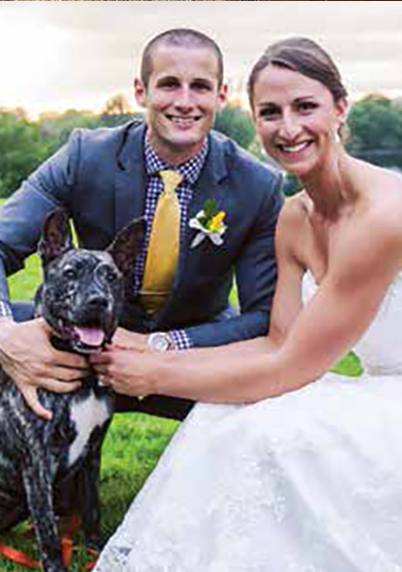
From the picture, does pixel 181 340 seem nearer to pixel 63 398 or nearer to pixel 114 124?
pixel 63 398

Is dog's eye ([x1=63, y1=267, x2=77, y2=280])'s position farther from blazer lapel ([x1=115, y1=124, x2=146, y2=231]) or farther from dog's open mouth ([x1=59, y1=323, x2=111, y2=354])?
blazer lapel ([x1=115, y1=124, x2=146, y2=231])

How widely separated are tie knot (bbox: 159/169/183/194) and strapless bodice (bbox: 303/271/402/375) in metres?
0.79

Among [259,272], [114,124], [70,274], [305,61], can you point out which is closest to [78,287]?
[70,274]

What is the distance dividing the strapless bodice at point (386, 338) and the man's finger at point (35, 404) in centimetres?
110

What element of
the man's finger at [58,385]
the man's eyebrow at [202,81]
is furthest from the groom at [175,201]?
the man's finger at [58,385]

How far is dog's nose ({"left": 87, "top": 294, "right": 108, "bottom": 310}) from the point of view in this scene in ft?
11.5

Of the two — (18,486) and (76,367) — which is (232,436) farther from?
(18,486)

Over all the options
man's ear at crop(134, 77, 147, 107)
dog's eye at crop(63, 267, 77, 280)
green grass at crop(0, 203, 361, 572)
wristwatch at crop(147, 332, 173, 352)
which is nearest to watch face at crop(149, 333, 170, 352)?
wristwatch at crop(147, 332, 173, 352)

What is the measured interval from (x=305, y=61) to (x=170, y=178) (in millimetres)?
992

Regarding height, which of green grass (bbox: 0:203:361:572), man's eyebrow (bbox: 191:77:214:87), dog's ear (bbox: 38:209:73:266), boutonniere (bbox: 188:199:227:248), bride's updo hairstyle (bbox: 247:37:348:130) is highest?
bride's updo hairstyle (bbox: 247:37:348:130)

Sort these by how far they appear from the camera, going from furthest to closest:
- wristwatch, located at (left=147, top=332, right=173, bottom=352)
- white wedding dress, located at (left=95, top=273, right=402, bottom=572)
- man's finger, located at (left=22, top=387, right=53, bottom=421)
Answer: wristwatch, located at (left=147, top=332, right=173, bottom=352)
man's finger, located at (left=22, top=387, right=53, bottom=421)
white wedding dress, located at (left=95, top=273, right=402, bottom=572)

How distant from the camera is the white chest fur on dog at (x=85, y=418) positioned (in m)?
3.81

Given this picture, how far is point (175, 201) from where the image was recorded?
4.43m

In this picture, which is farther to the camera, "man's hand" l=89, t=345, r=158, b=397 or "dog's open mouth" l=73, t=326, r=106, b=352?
"man's hand" l=89, t=345, r=158, b=397
